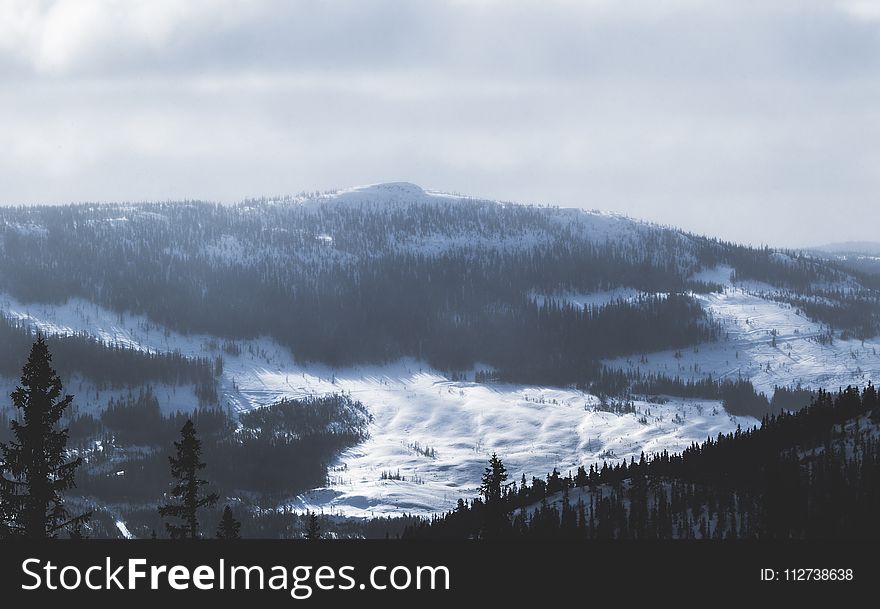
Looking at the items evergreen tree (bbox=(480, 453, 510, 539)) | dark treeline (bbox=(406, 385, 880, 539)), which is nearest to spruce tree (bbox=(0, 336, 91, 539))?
evergreen tree (bbox=(480, 453, 510, 539))

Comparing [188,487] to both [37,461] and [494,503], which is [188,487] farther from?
[494,503]

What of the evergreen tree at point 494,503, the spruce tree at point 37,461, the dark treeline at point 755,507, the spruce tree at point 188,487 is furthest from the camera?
the dark treeline at point 755,507

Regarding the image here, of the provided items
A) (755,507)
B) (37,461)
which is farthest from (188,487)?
(755,507)

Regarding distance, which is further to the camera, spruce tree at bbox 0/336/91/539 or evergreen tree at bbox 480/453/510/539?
evergreen tree at bbox 480/453/510/539

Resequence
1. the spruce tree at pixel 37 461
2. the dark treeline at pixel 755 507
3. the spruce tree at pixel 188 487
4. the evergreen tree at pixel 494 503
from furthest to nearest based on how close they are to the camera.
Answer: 1. the dark treeline at pixel 755 507
2. the evergreen tree at pixel 494 503
3. the spruce tree at pixel 188 487
4. the spruce tree at pixel 37 461

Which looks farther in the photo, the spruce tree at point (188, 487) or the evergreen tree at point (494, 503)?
the evergreen tree at point (494, 503)

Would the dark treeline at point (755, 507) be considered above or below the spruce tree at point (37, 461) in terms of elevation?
below

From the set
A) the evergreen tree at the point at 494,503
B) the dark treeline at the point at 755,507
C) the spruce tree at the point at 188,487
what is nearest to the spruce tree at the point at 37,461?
the spruce tree at the point at 188,487

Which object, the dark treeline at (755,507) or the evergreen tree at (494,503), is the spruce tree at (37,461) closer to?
the evergreen tree at (494,503)

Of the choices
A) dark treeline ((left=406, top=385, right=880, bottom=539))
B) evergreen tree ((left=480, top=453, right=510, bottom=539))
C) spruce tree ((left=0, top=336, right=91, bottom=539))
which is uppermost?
spruce tree ((left=0, top=336, right=91, bottom=539))

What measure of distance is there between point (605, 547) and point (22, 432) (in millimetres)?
33792

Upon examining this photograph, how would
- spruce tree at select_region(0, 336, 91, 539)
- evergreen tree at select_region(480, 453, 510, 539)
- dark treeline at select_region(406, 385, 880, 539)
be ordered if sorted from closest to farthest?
spruce tree at select_region(0, 336, 91, 539), evergreen tree at select_region(480, 453, 510, 539), dark treeline at select_region(406, 385, 880, 539)

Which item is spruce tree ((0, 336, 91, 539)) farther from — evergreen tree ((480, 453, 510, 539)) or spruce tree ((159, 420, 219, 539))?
evergreen tree ((480, 453, 510, 539))

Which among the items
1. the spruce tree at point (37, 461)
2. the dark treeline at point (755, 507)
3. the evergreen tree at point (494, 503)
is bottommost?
the dark treeline at point (755, 507)
